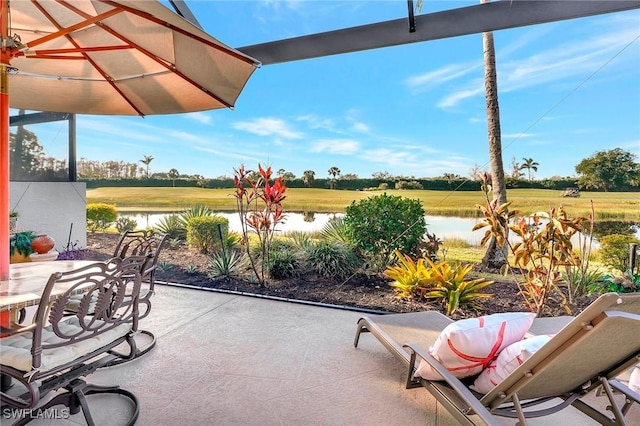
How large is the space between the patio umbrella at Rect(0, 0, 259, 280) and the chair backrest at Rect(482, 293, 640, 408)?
7.07ft

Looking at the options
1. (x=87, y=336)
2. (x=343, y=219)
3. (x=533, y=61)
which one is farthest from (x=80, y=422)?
(x=533, y=61)

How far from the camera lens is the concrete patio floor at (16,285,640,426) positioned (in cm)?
213

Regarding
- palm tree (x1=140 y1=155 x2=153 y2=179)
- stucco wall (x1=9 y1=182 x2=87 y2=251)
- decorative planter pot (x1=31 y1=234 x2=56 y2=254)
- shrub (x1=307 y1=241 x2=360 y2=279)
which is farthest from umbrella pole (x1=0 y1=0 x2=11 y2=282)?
palm tree (x1=140 y1=155 x2=153 y2=179)

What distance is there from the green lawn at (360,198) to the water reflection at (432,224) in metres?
0.08

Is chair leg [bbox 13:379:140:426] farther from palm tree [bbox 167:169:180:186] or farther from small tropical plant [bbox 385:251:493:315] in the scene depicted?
palm tree [bbox 167:169:180:186]

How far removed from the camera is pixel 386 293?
4.66 m

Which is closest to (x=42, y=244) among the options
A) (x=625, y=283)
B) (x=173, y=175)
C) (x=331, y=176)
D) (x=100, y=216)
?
(x=100, y=216)

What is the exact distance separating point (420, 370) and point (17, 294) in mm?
2290

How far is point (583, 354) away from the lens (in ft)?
4.99

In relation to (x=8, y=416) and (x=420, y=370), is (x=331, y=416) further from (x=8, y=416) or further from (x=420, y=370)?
(x=8, y=416)

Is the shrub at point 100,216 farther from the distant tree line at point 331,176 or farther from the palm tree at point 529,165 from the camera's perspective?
the palm tree at point 529,165

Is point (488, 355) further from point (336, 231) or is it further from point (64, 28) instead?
point (336, 231)

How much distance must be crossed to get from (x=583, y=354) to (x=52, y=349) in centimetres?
248

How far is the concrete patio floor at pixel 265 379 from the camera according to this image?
2.13m
